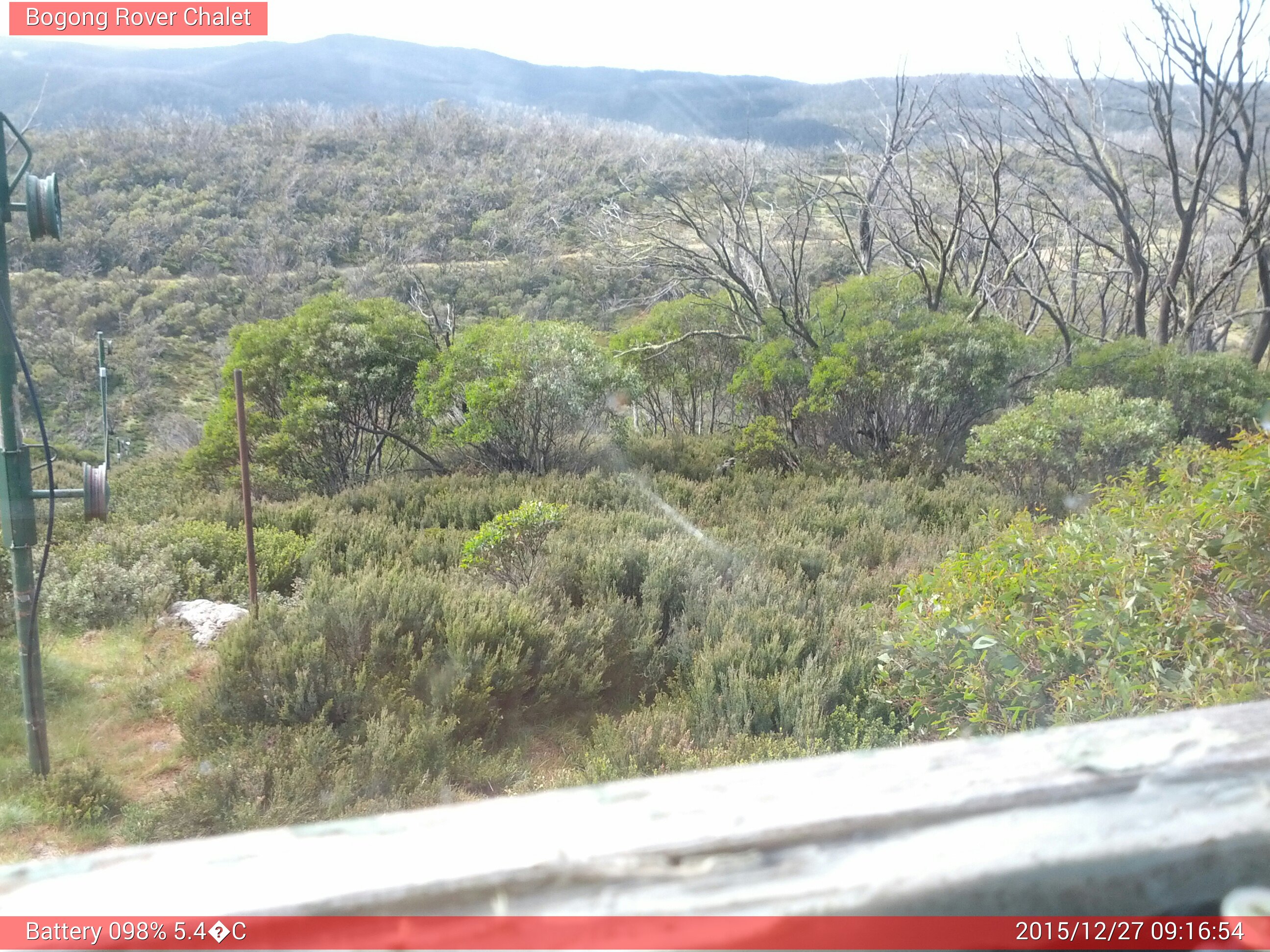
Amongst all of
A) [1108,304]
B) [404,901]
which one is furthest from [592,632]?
[1108,304]

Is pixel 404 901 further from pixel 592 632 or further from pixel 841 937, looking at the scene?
pixel 592 632

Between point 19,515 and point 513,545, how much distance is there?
125 inches

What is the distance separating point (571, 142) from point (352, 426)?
95.2 ft

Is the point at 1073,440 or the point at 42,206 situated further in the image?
the point at 1073,440

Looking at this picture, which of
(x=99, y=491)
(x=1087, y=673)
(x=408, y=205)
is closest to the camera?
(x=1087, y=673)

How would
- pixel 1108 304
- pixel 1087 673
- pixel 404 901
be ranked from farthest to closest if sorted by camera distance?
pixel 1108 304 < pixel 1087 673 < pixel 404 901

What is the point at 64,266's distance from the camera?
76.1ft

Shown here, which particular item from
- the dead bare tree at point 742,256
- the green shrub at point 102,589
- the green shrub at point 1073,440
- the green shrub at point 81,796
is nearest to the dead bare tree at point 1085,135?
the dead bare tree at point 742,256

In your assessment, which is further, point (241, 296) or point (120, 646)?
point (241, 296)

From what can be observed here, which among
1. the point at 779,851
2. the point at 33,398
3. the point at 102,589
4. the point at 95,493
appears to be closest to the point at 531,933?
the point at 779,851

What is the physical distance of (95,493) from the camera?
137 inches

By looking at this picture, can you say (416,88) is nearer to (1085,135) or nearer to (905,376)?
(1085,135)

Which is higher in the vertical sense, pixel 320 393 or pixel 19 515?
pixel 19 515

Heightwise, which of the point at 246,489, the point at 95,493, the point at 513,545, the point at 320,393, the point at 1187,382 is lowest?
the point at 513,545
